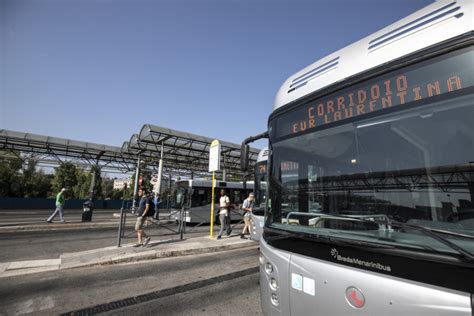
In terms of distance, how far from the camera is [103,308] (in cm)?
428

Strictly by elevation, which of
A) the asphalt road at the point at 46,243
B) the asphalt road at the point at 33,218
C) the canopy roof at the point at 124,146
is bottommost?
the asphalt road at the point at 46,243

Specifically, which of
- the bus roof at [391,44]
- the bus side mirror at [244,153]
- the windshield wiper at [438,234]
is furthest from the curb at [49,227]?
the windshield wiper at [438,234]

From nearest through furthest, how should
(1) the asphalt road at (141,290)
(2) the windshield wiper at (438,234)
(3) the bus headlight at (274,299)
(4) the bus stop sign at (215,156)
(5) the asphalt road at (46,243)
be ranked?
(2) the windshield wiper at (438,234)
(3) the bus headlight at (274,299)
(1) the asphalt road at (141,290)
(5) the asphalt road at (46,243)
(4) the bus stop sign at (215,156)

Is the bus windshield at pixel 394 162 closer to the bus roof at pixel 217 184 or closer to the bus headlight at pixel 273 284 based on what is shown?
the bus headlight at pixel 273 284

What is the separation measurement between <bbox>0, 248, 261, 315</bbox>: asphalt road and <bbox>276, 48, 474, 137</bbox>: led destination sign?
3.26 meters

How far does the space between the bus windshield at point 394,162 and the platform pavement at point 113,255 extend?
20.1 ft

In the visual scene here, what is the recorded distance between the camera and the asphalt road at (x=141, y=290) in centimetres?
424

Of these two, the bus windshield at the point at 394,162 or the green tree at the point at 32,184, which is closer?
the bus windshield at the point at 394,162

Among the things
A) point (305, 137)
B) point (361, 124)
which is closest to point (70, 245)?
point (305, 137)

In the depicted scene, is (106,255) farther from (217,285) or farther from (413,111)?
(413,111)

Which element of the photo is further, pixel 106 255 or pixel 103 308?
pixel 106 255

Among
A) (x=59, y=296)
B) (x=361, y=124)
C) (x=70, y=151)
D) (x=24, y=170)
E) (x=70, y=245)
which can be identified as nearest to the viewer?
(x=361, y=124)

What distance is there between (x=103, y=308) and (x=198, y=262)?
3382 millimetres

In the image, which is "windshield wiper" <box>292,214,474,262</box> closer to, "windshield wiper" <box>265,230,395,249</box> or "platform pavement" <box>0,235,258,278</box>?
"windshield wiper" <box>265,230,395,249</box>
